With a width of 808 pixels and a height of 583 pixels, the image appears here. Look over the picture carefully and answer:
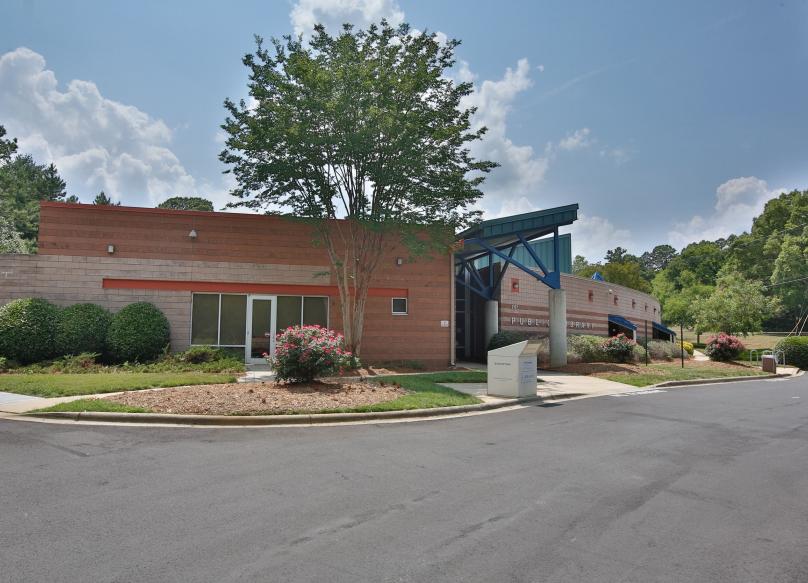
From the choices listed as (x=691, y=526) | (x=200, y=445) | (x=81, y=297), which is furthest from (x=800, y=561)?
(x=81, y=297)

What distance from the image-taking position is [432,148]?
648 inches

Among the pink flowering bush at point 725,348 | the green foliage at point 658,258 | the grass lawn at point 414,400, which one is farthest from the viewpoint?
the green foliage at point 658,258

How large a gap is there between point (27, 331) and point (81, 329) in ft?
4.45

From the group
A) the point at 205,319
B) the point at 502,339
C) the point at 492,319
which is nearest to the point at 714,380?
the point at 502,339

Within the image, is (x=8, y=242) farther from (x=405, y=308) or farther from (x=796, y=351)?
(x=796, y=351)

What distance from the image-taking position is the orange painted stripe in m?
18.2

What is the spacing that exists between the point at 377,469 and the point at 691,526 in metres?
3.36

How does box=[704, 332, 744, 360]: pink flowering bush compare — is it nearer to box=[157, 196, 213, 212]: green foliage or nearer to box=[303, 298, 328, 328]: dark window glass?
box=[303, 298, 328, 328]: dark window glass

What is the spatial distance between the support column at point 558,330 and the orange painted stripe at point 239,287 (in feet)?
21.7

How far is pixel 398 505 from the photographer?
17.2 feet

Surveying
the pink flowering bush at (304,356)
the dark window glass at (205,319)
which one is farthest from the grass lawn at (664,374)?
the dark window glass at (205,319)

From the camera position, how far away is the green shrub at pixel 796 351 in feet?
101

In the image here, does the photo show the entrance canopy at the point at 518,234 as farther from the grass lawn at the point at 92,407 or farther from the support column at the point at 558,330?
the grass lawn at the point at 92,407

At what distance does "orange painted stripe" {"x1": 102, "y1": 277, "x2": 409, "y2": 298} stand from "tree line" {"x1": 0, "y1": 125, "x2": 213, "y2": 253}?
17472 mm
